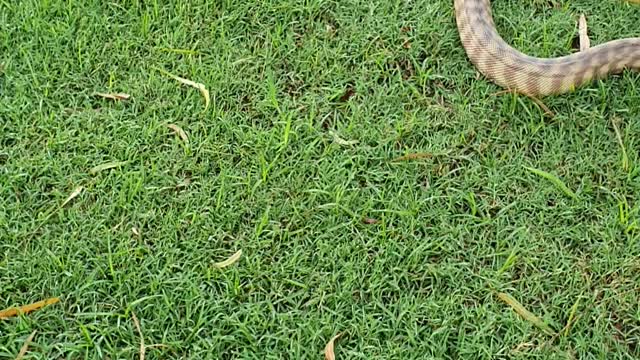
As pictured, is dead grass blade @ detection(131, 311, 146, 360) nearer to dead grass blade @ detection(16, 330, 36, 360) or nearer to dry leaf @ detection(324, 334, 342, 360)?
dead grass blade @ detection(16, 330, 36, 360)

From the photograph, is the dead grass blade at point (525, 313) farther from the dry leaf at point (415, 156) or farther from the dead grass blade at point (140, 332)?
the dead grass blade at point (140, 332)

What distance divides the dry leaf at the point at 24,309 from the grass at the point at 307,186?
1.6 inches

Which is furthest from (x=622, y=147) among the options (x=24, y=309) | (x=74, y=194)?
(x=24, y=309)

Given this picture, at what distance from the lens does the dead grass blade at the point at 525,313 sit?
3406 millimetres

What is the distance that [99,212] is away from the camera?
3723 millimetres

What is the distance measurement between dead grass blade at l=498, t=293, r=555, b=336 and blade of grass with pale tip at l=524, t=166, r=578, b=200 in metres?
0.61

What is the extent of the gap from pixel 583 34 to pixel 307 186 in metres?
1.71

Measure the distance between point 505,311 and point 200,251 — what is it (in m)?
1.24

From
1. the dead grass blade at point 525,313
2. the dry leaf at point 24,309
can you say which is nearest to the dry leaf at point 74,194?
the dry leaf at point 24,309

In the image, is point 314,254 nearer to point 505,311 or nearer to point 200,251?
point 200,251

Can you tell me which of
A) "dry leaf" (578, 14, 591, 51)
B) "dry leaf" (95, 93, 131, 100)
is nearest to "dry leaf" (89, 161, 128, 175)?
"dry leaf" (95, 93, 131, 100)

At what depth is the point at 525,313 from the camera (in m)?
3.44

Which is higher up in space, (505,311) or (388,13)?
(388,13)

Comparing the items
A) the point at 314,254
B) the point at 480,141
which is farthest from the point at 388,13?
the point at 314,254
